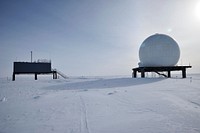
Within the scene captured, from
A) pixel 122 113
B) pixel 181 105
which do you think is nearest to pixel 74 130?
pixel 122 113

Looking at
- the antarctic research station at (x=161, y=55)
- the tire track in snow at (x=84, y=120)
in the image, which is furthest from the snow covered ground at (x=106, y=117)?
the antarctic research station at (x=161, y=55)

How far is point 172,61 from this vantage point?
103ft

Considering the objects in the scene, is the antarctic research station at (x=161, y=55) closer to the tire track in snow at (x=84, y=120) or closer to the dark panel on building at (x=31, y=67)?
the tire track in snow at (x=84, y=120)

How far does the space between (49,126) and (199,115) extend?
5.92 m

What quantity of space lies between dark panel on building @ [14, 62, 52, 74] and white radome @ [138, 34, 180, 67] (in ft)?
86.7

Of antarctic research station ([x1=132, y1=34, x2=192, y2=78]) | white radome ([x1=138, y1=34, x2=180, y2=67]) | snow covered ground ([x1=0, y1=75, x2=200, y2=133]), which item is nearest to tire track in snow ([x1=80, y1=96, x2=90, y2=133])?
snow covered ground ([x1=0, y1=75, x2=200, y2=133])

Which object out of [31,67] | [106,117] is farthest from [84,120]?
[31,67]

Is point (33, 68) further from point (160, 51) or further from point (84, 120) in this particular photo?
point (84, 120)

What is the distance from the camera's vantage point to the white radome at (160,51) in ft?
101

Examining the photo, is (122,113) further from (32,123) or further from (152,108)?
(32,123)

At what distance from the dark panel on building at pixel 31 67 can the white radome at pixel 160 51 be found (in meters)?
26.4

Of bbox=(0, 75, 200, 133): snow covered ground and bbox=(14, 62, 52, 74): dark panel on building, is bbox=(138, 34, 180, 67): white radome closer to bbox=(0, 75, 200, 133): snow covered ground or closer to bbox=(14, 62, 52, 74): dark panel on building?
bbox=(0, 75, 200, 133): snow covered ground

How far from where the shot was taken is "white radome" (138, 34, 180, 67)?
3084 centimetres

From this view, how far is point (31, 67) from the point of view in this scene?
4447 centimetres
